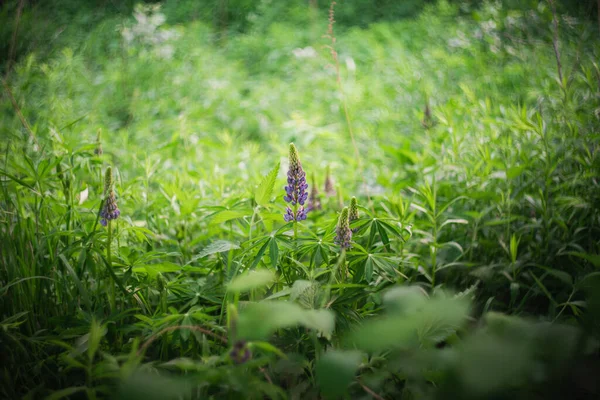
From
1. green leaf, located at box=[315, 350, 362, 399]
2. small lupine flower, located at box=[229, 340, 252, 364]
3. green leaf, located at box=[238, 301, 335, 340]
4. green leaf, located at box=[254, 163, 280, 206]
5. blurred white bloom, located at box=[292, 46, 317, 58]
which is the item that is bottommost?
small lupine flower, located at box=[229, 340, 252, 364]

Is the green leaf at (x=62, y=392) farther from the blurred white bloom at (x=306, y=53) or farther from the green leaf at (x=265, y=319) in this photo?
the blurred white bloom at (x=306, y=53)

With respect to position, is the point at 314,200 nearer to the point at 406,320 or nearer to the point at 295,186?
the point at 295,186

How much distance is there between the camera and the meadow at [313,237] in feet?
3.08

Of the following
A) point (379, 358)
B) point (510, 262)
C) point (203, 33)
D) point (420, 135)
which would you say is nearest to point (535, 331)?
point (379, 358)

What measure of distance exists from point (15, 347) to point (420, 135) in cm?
304

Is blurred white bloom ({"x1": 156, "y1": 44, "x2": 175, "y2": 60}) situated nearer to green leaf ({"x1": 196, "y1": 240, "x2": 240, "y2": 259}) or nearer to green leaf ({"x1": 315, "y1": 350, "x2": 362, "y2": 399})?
green leaf ({"x1": 196, "y1": 240, "x2": 240, "y2": 259})

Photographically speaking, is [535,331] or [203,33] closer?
[535,331]

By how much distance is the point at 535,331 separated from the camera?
2.88 feet

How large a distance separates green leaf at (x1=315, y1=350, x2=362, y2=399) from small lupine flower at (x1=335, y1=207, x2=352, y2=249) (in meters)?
0.50

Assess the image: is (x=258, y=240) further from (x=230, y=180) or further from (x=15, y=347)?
(x=230, y=180)

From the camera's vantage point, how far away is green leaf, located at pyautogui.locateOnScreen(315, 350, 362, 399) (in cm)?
82

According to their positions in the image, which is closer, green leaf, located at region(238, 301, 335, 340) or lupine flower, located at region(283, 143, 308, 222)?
green leaf, located at region(238, 301, 335, 340)

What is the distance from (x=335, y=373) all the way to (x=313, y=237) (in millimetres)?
658

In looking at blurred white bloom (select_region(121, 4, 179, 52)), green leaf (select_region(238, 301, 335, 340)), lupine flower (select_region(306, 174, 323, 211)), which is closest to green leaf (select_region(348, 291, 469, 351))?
green leaf (select_region(238, 301, 335, 340))
